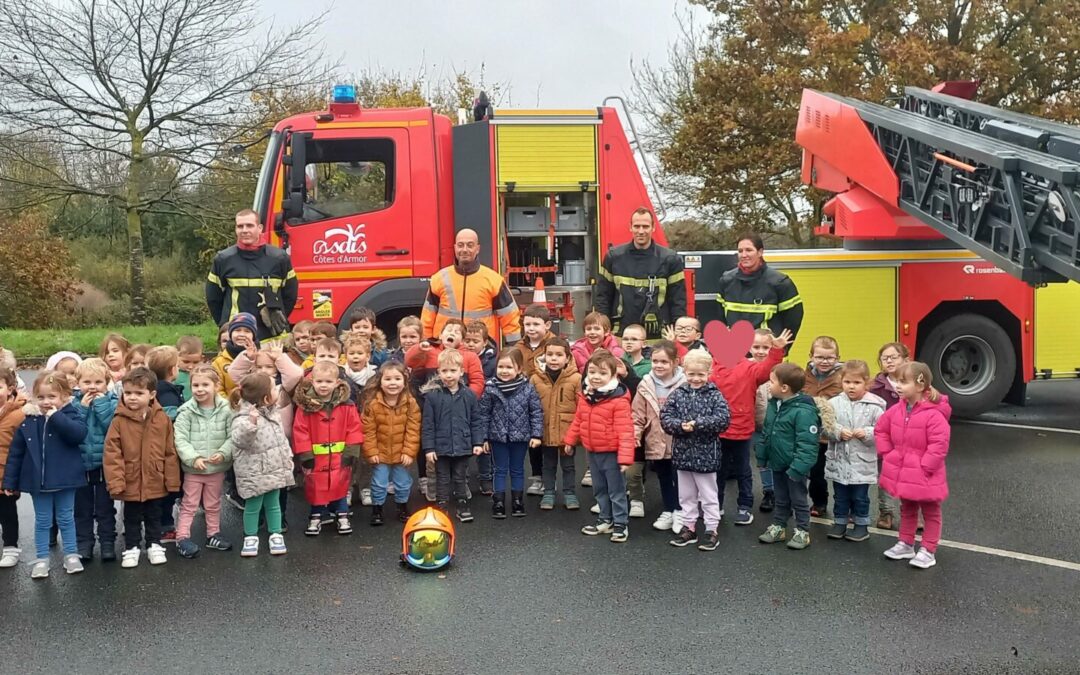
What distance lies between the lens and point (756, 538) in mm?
5930

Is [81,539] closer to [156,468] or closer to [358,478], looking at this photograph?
[156,468]

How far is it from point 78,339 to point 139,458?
15.1 meters

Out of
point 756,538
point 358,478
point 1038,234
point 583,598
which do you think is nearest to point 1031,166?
point 1038,234

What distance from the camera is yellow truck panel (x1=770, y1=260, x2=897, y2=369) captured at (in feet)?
31.0

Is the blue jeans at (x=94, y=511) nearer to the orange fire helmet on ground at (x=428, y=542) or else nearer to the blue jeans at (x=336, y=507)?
the blue jeans at (x=336, y=507)

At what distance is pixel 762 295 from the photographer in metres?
7.05

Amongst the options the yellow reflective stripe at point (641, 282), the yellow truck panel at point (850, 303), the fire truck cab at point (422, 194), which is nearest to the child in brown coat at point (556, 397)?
the yellow reflective stripe at point (641, 282)

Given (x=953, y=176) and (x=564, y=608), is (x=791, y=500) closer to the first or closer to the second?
(x=564, y=608)

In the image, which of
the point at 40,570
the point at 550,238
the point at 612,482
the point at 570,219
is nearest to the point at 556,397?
the point at 612,482

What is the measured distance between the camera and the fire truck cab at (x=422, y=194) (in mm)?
8531

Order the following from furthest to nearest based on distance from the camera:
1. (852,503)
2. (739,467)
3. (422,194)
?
(422,194) → (739,467) → (852,503)

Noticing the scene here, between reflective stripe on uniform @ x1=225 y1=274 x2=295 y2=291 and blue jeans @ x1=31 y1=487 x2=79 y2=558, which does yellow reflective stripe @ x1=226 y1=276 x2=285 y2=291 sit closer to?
reflective stripe on uniform @ x1=225 y1=274 x2=295 y2=291

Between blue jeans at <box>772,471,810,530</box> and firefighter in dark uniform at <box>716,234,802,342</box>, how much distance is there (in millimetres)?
1498

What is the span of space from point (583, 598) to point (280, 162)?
5.26 m
